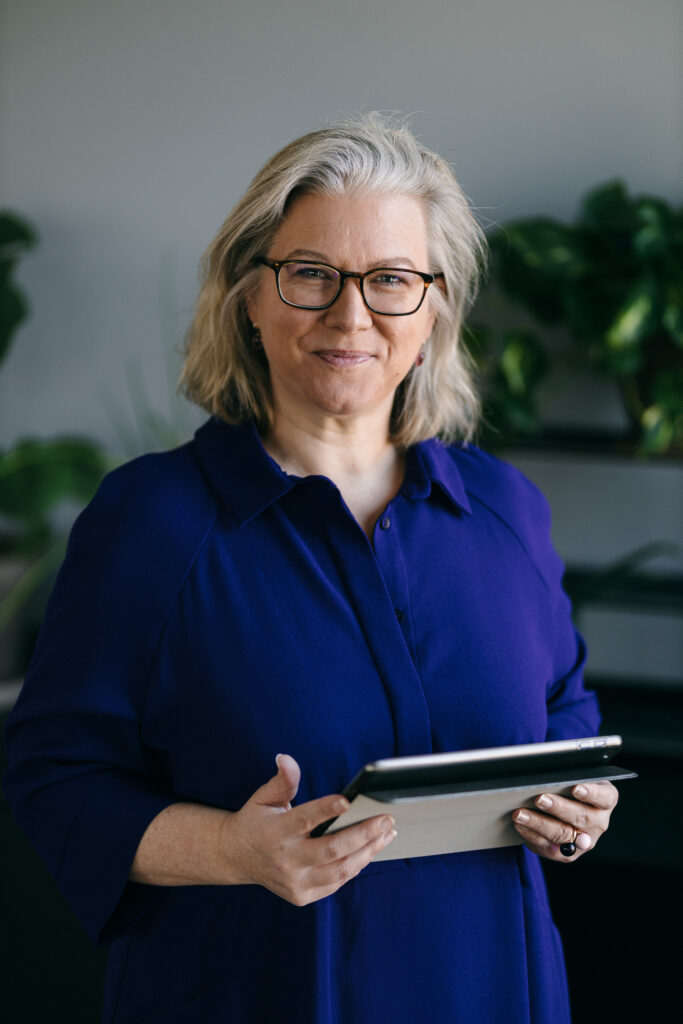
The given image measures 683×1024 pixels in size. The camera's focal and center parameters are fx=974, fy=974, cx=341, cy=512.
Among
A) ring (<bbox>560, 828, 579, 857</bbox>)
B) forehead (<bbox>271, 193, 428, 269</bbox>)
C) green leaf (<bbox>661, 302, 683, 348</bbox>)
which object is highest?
forehead (<bbox>271, 193, 428, 269</bbox>)

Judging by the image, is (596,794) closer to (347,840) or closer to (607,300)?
(347,840)

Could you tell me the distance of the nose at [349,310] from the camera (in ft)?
3.63

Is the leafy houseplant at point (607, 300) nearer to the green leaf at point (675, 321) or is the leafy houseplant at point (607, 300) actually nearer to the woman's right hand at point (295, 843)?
the green leaf at point (675, 321)

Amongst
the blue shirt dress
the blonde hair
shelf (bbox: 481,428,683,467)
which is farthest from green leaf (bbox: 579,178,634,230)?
the blue shirt dress

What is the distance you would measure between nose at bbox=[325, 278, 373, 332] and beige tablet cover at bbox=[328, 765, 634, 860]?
1.73ft

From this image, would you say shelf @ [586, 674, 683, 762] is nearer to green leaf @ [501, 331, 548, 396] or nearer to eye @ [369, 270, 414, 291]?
green leaf @ [501, 331, 548, 396]

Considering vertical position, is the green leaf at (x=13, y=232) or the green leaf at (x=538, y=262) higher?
the green leaf at (x=13, y=232)

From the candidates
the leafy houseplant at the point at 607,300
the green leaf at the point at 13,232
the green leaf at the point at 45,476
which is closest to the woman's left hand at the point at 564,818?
the leafy houseplant at the point at 607,300

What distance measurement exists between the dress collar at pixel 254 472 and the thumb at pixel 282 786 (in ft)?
1.03

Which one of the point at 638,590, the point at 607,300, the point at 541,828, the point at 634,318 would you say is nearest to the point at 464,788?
the point at 541,828

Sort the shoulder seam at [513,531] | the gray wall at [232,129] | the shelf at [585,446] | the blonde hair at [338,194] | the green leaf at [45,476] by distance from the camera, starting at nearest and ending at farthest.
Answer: the blonde hair at [338,194], the shoulder seam at [513,531], the shelf at [585,446], the gray wall at [232,129], the green leaf at [45,476]

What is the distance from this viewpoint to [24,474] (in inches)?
128

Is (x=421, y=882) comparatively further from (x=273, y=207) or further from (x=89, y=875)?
(x=273, y=207)

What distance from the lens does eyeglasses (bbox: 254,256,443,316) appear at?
44.0 inches
